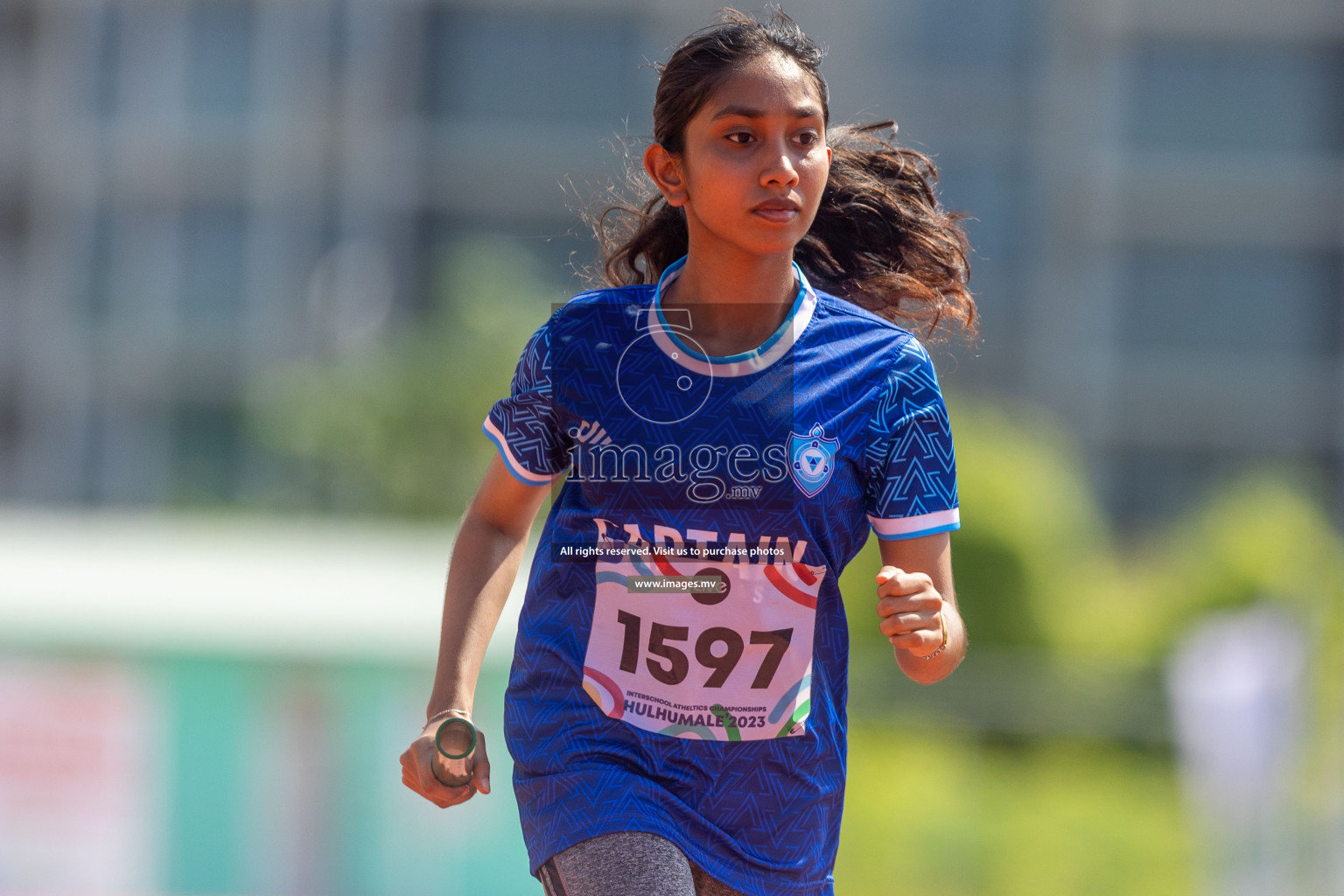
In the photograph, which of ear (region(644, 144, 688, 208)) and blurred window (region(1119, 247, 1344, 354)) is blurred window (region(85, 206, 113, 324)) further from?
ear (region(644, 144, 688, 208))

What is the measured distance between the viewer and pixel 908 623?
1923 millimetres

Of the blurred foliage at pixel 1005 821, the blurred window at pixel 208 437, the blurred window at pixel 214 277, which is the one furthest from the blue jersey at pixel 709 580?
the blurred window at pixel 208 437

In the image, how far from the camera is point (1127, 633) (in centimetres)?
1642

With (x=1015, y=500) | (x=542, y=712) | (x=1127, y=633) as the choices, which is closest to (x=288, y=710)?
(x=542, y=712)

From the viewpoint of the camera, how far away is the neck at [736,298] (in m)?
2.25

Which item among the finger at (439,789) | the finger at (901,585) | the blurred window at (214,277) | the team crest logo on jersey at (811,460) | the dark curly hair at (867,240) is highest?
the blurred window at (214,277)

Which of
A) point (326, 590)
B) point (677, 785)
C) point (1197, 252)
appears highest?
point (1197, 252)

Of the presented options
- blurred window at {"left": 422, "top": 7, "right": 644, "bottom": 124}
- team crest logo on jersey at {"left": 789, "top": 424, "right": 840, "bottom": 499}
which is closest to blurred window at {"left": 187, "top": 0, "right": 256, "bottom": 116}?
blurred window at {"left": 422, "top": 7, "right": 644, "bottom": 124}

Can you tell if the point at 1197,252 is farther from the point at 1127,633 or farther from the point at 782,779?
the point at 782,779

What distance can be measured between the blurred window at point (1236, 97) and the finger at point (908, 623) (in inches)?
1076

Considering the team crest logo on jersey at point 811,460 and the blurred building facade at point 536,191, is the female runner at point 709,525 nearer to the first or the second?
the team crest logo on jersey at point 811,460

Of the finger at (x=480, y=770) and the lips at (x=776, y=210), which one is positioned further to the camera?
the lips at (x=776, y=210)

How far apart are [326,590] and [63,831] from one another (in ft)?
5.31

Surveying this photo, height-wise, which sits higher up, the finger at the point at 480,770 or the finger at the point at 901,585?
the finger at the point at 901,585
